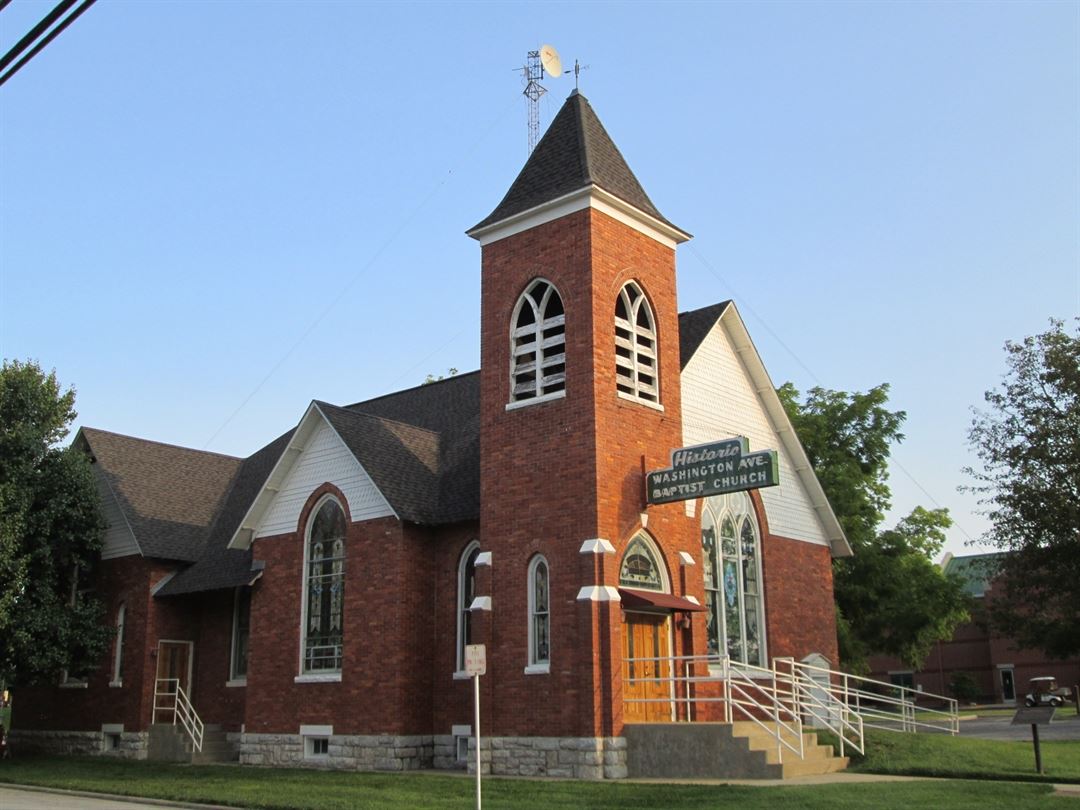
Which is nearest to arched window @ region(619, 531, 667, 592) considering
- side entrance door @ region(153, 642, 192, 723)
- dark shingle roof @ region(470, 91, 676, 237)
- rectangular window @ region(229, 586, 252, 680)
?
dark shingle roof @ region(470, 91, 676, 237)

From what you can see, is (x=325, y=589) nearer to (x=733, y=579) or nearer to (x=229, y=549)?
(x=229, y=549)

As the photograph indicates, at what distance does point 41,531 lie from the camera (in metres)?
26.6

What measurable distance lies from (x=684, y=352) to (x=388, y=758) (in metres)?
10.2

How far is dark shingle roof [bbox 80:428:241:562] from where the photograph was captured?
94.7 feet

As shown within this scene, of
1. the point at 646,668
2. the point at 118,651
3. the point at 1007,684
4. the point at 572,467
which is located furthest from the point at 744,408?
the point at 1007,684

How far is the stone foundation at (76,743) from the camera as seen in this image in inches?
1065

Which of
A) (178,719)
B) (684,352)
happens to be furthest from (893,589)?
(178,719)

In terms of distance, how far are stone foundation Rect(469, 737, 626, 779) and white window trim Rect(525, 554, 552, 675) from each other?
1165 millimetres

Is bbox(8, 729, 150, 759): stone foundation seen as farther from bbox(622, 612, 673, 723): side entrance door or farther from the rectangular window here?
bbox(622, 612, 673, 723): side entrance door

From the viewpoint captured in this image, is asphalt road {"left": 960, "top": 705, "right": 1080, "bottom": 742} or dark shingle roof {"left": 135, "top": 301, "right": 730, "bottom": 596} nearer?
dark shingle roof {"left": 135, "top": 301, "right": 730, "bottom": 596}

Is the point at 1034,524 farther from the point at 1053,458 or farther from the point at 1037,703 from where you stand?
the point at 1037,703

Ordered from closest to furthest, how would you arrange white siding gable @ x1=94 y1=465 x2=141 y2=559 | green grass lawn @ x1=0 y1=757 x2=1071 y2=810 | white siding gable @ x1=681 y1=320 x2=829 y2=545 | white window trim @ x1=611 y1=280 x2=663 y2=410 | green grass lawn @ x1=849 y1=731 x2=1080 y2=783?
green grass lawn @ x1=0 y1=757 x2=1071 y2=810 < green grass lawn @ x1=849 y1=731 x2=1080 y2=783 < white window trim @ x1=611 y1=280 x2=663 y2=410 < white siding gable @ x1=681 y1=320 x2=829 y2=545 < white siding gable @ x1=94 y1=465 x2=141 y2=559

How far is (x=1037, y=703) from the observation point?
59.0ft

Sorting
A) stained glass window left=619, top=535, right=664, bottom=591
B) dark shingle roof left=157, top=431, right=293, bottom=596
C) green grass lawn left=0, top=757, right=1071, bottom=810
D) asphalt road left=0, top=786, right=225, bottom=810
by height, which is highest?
dark shingle roof left=157, top=431, right=293, bottom=596
